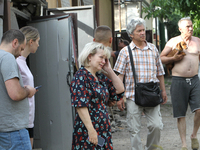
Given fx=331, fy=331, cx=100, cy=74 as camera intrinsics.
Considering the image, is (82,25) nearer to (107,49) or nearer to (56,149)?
(56,149)

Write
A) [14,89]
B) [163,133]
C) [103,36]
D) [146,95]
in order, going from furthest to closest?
[163,133]
[146,95]
[103,36]
[14,89]

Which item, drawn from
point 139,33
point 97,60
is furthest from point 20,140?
point 139,33

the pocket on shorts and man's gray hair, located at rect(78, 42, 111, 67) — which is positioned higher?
man's gray hair, located at rect(78, 42, 111, 67)

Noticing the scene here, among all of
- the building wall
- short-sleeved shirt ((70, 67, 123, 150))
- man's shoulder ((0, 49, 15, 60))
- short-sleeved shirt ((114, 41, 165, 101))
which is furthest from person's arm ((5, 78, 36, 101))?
the building wall

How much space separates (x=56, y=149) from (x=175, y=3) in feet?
20.1

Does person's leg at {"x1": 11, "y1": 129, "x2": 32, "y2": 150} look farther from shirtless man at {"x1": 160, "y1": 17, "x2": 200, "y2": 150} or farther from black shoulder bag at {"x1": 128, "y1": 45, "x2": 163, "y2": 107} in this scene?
shirtless man at {"x1": 160, "y1": 17, "x2": 200, "y2": 150}

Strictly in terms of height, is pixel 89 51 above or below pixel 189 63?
above

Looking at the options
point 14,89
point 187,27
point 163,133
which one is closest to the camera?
point 14,89

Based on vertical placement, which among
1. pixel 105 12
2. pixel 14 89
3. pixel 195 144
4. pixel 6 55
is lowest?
pixel 195 144

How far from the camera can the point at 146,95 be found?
4480 millimetres

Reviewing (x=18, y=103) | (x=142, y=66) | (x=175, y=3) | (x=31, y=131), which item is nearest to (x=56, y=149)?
(x=31, y=131)

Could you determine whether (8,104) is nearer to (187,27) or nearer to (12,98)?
(12,98)

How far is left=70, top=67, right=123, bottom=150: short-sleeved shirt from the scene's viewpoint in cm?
311

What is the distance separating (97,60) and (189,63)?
2.56 metres
